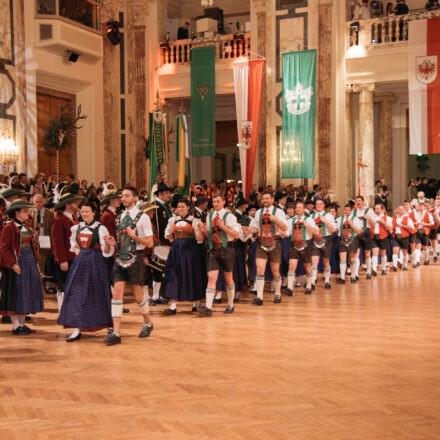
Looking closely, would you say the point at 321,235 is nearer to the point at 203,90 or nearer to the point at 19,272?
the point at 19,272

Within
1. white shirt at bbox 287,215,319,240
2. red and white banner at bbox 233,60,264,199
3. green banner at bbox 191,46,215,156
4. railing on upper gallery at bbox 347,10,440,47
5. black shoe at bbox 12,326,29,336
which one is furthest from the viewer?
green banner at bbox 191,46,215,156

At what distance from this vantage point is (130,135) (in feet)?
65.1

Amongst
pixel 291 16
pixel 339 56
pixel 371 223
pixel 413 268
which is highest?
pixel 291 16

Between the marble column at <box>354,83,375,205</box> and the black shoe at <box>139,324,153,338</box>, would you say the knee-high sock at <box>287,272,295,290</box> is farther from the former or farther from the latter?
the marble column at <box>354,83,375,205</box>

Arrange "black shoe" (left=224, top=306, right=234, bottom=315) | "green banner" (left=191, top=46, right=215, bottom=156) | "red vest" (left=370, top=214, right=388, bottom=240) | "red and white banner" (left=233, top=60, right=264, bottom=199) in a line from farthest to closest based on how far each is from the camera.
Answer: "green banner" (left=191, top=46, right=215, bottom=156)
"red and white banner" (left=233, top=60, right=264, bottom=199)
"red vest" (left=370, top=214, right=388, bottom=240)
"black shoe" (left=224, top=306, right=234, bottom=315)

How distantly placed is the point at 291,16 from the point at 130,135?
601 cm

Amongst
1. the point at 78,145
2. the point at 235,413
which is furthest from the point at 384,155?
the point at 235,413

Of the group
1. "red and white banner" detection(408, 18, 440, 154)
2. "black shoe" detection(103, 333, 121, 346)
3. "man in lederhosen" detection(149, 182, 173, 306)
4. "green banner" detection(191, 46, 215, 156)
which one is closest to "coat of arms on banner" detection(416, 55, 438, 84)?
"red and white banner" detection(408, 18, 440, 154)

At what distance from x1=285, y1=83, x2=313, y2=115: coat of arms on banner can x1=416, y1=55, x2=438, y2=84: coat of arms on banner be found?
3.03 m

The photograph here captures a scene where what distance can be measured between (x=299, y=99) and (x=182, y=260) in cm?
1035

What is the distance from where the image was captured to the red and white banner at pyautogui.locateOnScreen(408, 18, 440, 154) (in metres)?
17.1

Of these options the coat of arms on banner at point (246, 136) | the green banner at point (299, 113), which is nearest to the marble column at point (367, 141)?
the green banner at point (299, 113)

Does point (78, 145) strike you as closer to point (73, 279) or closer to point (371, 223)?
point (371, 223)

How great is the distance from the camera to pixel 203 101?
1892 centimetres
